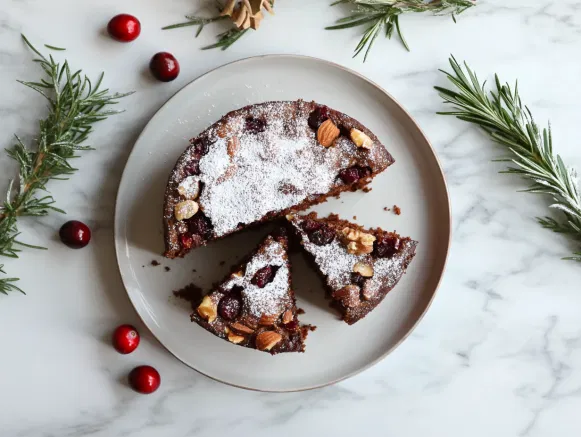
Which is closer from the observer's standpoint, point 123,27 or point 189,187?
point 189,187

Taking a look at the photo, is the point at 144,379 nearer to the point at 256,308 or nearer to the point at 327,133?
the point at 256,308

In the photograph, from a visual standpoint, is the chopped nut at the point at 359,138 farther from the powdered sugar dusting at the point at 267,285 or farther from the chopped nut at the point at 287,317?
the chopped nut at the point at 287,317

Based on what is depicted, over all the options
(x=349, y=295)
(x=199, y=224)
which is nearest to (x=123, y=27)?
(x=199, y=224)

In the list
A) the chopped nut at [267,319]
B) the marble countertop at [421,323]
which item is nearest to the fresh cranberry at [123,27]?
the marble countertop at [421,323]

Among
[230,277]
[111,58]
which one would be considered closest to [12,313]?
[230,277]

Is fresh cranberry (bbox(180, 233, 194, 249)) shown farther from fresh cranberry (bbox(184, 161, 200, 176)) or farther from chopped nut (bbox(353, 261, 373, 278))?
chopped nut (bbox(353, 261, 373, 278))
